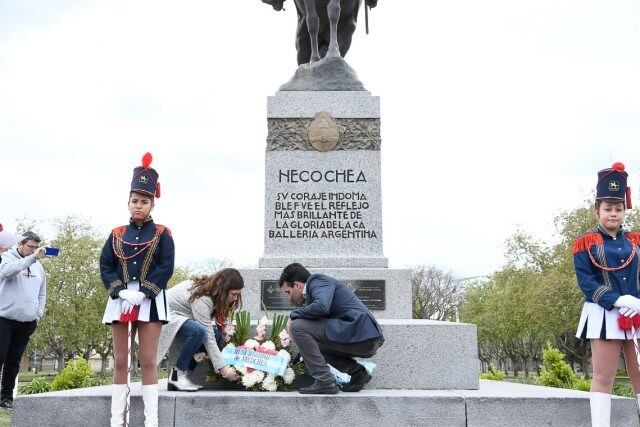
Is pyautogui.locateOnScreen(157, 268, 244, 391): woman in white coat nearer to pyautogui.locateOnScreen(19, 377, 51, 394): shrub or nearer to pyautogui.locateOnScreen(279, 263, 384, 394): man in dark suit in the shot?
pyautogui.locateOnScreen(279, 263, 384, 394): man in dark suit

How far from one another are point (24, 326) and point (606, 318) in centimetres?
599

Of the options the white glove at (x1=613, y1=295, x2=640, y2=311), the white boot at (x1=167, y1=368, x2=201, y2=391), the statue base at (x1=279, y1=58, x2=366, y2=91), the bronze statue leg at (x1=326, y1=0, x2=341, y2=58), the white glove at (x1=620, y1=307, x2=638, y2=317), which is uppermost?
the bronze statue leg at (x1=326, y1=0, x2=341, y2=58)

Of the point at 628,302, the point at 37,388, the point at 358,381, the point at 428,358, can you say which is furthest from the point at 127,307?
the point at 37,388

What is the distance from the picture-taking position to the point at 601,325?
15.2 feet

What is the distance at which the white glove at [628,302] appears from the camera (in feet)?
14.6

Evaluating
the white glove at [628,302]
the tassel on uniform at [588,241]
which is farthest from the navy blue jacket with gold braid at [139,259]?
the white glove at [628,302]

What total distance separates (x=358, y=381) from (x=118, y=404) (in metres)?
2.03

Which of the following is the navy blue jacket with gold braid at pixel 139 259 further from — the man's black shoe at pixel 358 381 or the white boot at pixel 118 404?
the man's black shoe at pixel 358 381

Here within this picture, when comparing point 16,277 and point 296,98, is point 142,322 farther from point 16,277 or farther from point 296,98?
point 296,98

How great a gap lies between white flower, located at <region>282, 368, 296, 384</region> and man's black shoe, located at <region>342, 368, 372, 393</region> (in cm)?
46

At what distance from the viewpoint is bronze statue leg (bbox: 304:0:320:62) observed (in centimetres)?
863

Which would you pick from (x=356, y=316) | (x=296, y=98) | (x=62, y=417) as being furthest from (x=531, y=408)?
(x=296, y=98)

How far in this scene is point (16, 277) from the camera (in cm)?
707

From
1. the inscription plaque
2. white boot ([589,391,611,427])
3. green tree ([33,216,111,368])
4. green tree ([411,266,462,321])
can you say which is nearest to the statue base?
the inscription plaque
